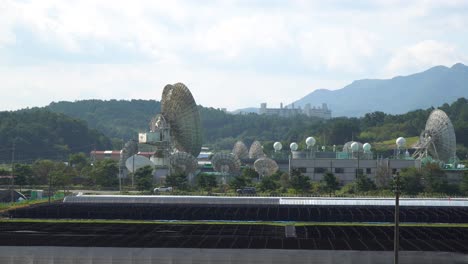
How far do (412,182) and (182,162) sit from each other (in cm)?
4612

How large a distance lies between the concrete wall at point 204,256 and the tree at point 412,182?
76.6m

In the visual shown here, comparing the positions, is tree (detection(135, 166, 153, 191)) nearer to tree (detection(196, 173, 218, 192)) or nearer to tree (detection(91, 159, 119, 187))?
tree (detection(91, 159, 119, 187))

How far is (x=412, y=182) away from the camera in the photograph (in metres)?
127

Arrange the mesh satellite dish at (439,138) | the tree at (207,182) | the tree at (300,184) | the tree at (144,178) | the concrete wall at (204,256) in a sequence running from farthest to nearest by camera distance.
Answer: the mesh satellite dish at (439,138) → the tree at (207,182) → the tree at (144,178) → the tree at (300,184) → the concrete wall at (204,256)

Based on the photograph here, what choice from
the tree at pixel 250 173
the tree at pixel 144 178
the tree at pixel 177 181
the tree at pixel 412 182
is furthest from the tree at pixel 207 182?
the tree at pixel 412 182

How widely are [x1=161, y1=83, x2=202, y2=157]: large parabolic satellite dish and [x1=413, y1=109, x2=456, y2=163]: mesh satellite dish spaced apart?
48.8 m

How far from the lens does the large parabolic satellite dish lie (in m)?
136

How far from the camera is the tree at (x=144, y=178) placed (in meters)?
130

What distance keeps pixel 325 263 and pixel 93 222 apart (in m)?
31.5

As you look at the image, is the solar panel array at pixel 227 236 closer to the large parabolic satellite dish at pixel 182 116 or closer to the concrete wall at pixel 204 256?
the concrete wall at pixel 204 256

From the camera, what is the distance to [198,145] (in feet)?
469

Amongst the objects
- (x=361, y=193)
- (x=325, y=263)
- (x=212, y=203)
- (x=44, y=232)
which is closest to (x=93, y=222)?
(x=44, y=232)

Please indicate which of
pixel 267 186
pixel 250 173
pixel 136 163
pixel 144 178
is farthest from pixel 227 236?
pixel 250 173

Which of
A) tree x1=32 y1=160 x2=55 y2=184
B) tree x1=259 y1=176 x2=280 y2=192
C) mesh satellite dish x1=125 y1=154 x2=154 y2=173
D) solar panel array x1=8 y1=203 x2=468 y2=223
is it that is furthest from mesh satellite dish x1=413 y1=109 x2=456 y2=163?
tree x1=32 y1=160 x2=55 y2=184
